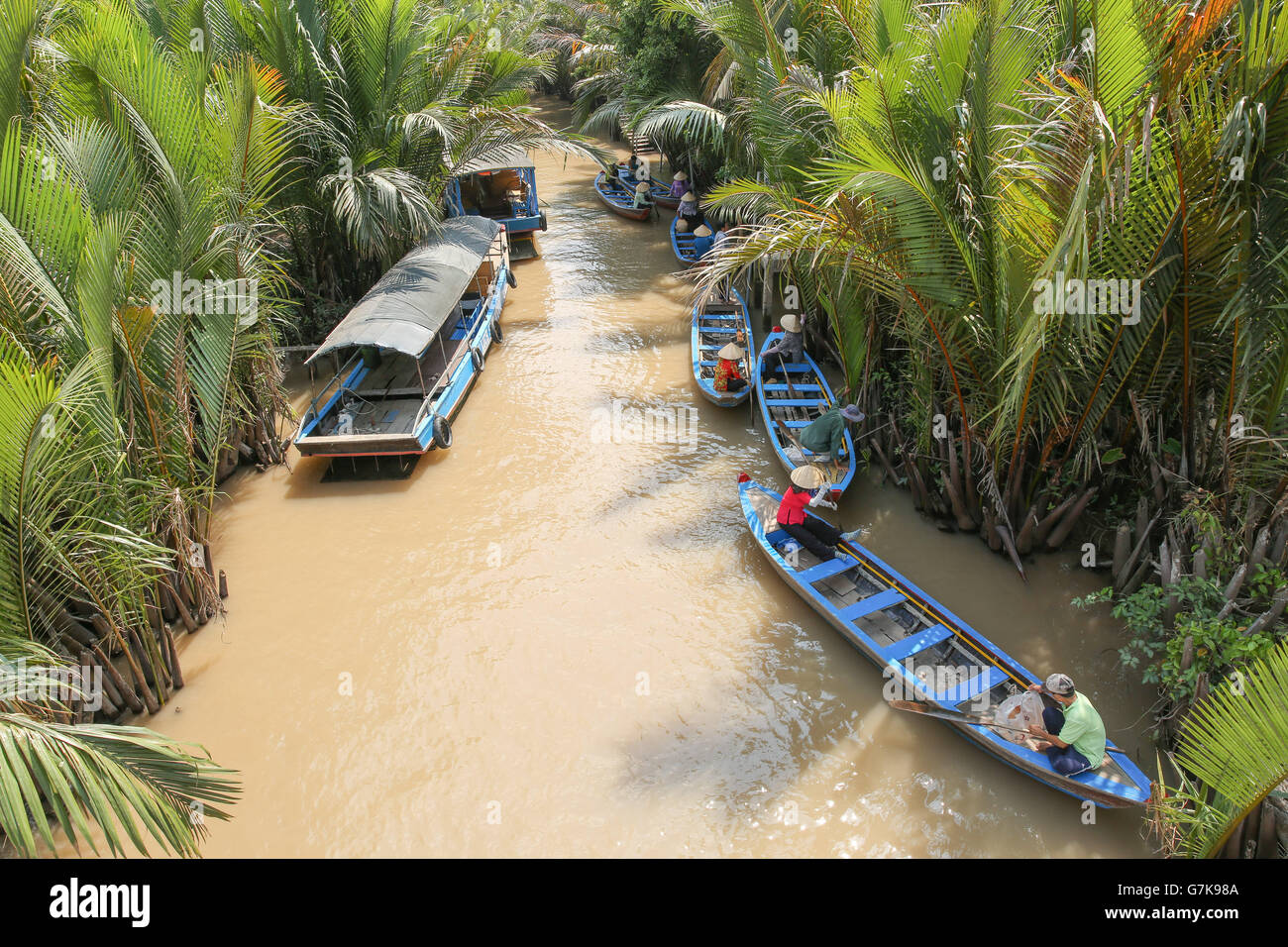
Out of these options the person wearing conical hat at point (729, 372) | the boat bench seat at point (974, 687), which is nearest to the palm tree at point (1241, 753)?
the boat bench seat at point (974, 687)

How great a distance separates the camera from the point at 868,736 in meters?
6.46

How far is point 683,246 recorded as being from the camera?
1706 centimetres

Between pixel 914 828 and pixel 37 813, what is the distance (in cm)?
521

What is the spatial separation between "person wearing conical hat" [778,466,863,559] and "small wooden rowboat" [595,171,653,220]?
12.9 metres

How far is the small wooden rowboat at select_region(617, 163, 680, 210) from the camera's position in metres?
19.8

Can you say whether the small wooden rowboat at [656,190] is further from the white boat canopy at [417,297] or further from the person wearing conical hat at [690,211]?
the white boat canopy at [417,297]

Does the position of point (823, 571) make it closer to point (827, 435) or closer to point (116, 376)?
point (827, 435)

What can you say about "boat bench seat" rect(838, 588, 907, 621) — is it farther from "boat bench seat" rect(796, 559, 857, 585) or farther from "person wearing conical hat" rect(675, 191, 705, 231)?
"person wearing conical hat" rect(675, 191, 705, 231)

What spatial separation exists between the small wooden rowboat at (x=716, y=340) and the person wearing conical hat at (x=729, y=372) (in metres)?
0.08

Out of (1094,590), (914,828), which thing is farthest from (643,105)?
(914,828)

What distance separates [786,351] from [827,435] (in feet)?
9.12
